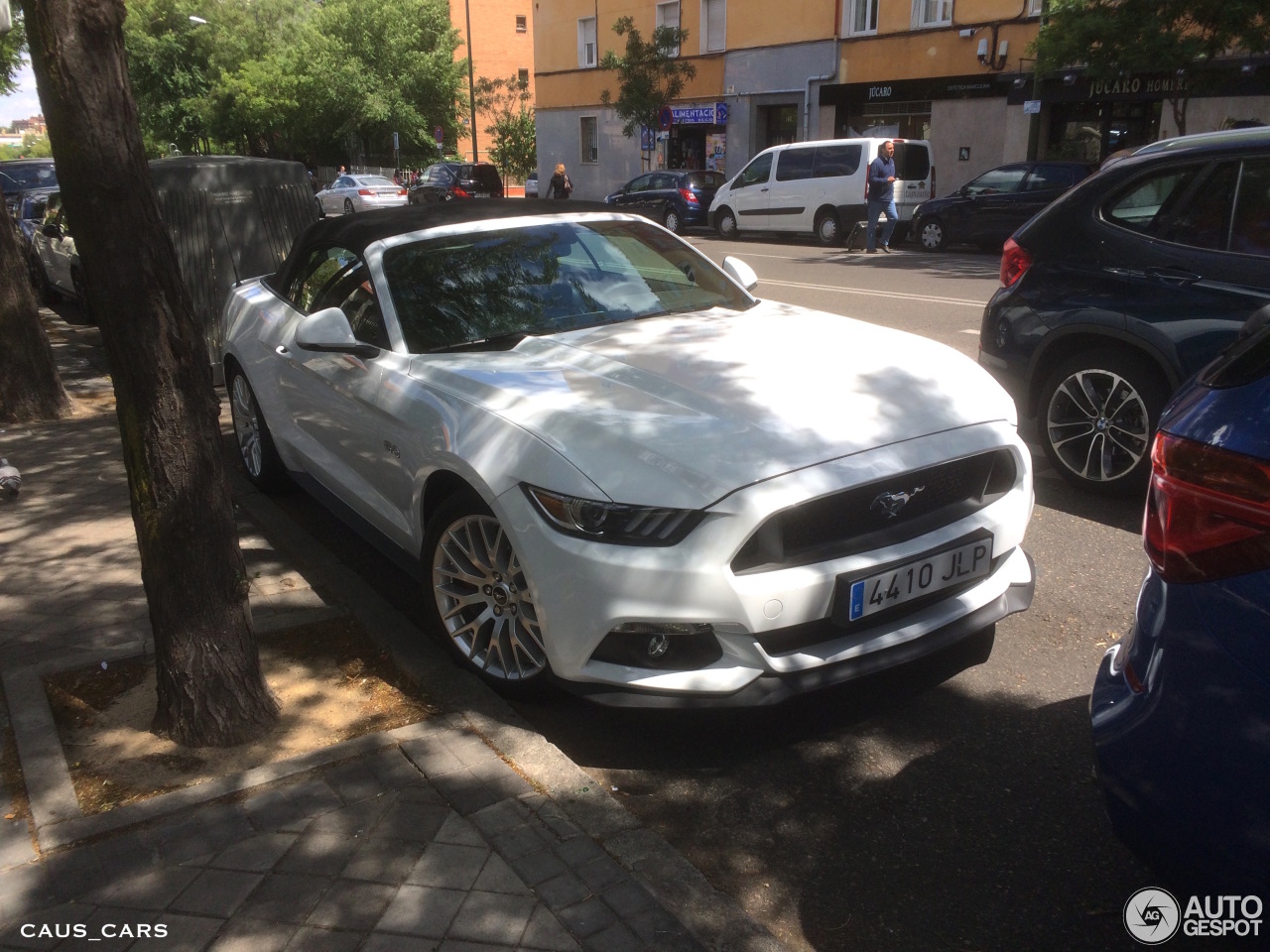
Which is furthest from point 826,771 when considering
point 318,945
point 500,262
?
point 500,262

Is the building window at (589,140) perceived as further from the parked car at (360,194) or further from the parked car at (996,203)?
the parked car at (996,203)

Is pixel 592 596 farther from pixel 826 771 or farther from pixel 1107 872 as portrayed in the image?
pixel 1107 872

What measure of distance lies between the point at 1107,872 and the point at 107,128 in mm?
3277

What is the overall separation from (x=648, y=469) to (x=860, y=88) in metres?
29.9

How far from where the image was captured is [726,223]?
971 inches

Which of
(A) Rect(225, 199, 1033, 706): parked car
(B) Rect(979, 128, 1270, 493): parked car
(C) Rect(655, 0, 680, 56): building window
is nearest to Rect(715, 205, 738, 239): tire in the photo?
(C) Rect(655, 0, 680, 56): building window

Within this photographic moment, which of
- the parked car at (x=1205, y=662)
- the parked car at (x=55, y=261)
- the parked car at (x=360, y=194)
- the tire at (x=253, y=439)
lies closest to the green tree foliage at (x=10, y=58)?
the parked car at (x=360, y=194)

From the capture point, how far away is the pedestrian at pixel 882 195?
63.3 ft

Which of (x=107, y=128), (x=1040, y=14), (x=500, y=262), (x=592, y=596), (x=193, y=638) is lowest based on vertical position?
(x=193, y=638)

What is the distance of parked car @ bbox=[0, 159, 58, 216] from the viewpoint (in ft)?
59.8

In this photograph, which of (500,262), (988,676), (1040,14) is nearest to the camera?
(988,676)

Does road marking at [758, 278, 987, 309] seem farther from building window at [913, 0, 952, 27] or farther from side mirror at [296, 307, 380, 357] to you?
building window at [913, 0, 952, 27]

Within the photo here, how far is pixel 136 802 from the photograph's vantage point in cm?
310

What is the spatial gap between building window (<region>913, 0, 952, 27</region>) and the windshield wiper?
27121 mm
